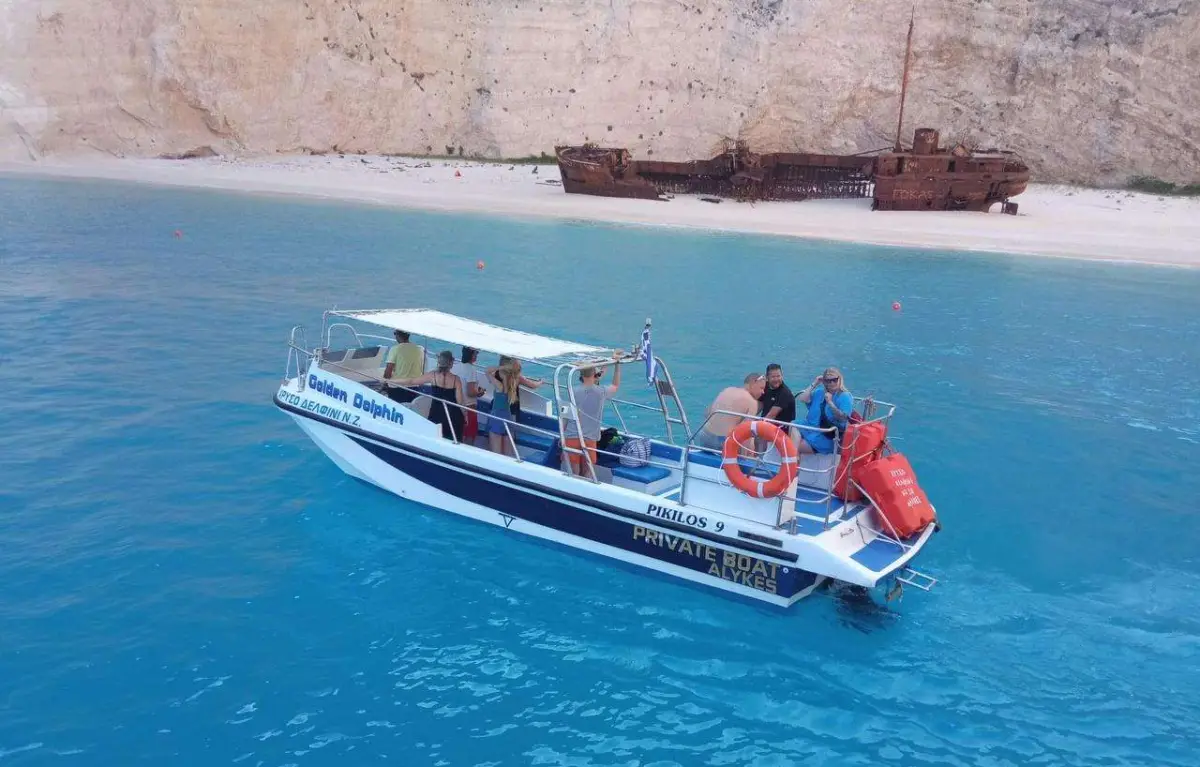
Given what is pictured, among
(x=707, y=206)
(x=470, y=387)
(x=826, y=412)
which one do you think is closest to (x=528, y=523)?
(x=470, y=387)

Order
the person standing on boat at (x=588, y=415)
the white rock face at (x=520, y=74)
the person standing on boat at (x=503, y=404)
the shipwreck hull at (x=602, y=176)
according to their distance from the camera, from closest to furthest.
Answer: the person standing on boat at (x=588, y=415), the person standing on boat at (x=503, y=404), the shipwreck hull at (x=602, y=176), the white rock face at (x=520, y=74)

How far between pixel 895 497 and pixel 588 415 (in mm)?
3189

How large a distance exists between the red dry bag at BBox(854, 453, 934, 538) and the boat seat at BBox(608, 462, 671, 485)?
2.06 metres

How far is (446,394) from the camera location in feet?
34.6

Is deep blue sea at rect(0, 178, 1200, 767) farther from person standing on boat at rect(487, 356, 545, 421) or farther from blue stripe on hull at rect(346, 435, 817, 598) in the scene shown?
person standing on boat at rect(487, 356, 545, 421)

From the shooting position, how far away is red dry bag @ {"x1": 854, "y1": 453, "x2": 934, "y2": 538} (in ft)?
28.7

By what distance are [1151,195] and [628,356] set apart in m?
37.4

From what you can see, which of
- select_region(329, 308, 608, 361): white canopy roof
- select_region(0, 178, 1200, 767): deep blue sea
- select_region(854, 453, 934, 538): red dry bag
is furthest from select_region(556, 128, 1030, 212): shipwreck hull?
select_region(854, 453, 934, 538): red dry bag

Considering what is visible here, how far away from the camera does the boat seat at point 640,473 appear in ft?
31.8

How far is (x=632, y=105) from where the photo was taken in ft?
154

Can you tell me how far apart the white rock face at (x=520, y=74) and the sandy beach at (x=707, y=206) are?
264cm

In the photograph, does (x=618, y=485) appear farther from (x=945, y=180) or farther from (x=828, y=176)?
(x=828, y=176)

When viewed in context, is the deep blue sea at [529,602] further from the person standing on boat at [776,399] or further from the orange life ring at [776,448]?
the person standing on boat at [776,399]

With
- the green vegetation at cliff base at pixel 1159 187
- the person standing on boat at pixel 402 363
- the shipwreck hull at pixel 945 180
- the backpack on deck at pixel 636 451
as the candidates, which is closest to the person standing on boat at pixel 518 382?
the person standing on boat at pixel 402 363
